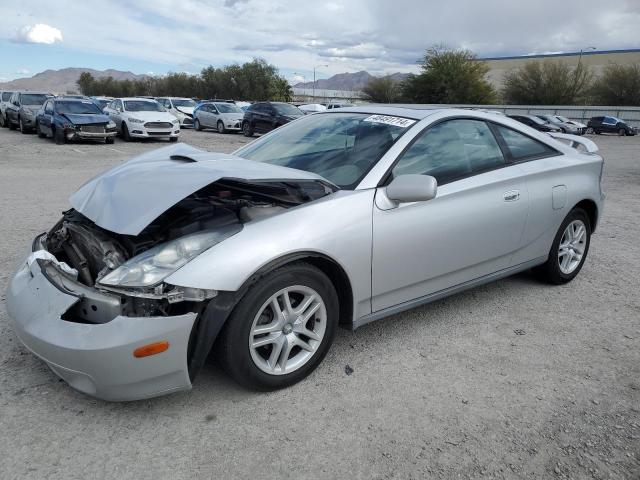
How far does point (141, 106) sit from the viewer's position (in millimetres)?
19031

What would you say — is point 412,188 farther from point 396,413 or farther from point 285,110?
point 285,110

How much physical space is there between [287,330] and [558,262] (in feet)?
8.85

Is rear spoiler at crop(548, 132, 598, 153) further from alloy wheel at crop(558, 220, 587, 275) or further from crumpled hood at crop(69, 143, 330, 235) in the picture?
crumpled hood at crop(69, 143, 330, 235)

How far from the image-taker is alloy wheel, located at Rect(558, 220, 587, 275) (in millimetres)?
4305

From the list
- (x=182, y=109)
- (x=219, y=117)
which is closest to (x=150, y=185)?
(x=219, y=117)

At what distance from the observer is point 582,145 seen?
15.6 feet

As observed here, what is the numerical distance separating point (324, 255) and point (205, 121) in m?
24.0

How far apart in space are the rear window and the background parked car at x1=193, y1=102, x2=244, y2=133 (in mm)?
21084

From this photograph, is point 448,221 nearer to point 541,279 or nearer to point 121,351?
point 541,279

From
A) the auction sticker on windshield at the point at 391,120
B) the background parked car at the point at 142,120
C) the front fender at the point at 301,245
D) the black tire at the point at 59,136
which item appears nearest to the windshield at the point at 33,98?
the background parked car at the point at 142,120

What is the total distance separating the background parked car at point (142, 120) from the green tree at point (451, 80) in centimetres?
4001

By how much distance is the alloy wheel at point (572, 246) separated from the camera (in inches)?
169

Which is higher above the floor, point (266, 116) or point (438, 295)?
point (266, 116)

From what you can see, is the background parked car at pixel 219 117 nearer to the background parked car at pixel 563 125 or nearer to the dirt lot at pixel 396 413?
the background parked car at pixel 563 125
